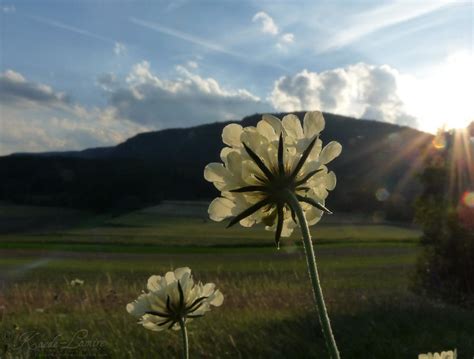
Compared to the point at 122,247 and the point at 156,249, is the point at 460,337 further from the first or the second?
the point at 122,247

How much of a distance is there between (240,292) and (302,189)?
437 inches

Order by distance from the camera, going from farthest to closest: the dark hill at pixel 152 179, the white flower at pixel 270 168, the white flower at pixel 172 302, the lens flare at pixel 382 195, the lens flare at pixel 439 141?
A: the lens flare at pixel 382 195 → the dark hill at pixel 152 179 → the lens flare at pixel 439 141 → the white flower at pixel 172 302 → the white flower at pixel 270 168

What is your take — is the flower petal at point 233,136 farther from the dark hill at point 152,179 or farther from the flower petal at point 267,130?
the dark hill at point 152,179

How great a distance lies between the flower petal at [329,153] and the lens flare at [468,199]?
10.5 m

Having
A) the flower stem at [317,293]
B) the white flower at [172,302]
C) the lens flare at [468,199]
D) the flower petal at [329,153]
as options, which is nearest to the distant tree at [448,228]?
the lens flare at [468,199]

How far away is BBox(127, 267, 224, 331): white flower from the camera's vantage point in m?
1.77

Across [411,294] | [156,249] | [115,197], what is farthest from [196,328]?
[115,197]

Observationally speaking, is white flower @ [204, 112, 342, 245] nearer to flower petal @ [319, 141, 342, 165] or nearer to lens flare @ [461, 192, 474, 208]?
flower petal @ [319, 141, 342, 165]

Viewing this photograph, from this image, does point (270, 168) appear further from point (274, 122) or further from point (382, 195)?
point (382, 195)

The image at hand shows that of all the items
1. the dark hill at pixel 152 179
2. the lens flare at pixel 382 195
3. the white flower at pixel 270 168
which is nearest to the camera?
the white flower at pixel 270 168

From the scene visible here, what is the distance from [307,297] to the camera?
11438mm

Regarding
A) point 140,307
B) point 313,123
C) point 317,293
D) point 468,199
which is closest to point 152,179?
point 468,199

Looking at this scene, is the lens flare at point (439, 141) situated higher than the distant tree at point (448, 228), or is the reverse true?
the lens flare at point (439, 141)

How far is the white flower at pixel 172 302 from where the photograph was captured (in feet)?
5.80
